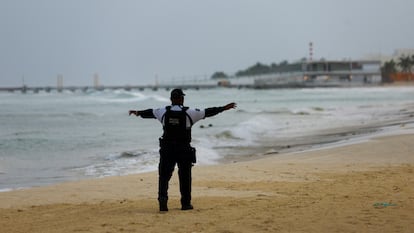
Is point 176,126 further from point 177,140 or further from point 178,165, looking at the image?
point 178,165

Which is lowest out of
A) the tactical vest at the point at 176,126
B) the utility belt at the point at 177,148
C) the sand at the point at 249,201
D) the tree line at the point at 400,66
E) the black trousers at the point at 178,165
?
the sand at the point at 249,201

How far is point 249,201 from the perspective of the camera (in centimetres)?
801

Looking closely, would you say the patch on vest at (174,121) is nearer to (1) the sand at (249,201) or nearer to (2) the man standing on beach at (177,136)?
(2) the man standing on beach at (177,136)

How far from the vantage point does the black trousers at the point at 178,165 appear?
7398mm

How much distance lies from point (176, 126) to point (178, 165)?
1.70ft

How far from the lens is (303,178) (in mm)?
10180

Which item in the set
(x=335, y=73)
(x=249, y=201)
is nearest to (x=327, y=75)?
(x=335, y=73)

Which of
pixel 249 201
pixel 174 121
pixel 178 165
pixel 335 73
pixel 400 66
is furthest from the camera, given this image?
pixel 400 66

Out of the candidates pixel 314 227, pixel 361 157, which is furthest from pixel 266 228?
pixel 361 157

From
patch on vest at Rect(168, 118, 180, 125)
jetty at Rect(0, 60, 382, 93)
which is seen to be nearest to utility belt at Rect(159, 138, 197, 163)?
patch on vest at Rect(168, 118, 180, 125)

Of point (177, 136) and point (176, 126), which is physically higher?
point (176, 126)

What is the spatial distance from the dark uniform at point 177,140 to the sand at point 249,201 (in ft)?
0.97

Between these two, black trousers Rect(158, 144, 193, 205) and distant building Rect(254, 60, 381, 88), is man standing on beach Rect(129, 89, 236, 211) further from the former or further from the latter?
distant building Rect(254, 60, 381, 88)

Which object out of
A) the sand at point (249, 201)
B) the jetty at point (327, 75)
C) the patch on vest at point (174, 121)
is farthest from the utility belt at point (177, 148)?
the jetty at point (327, 75)
